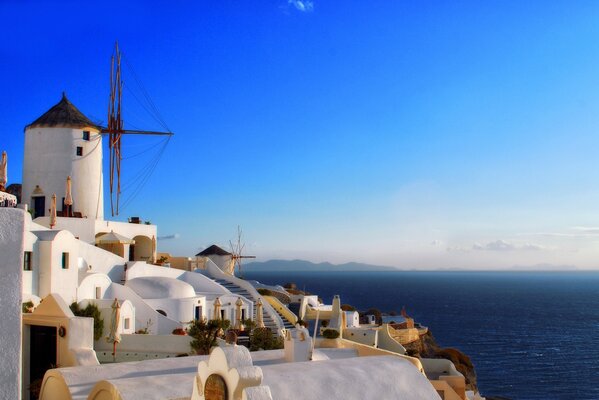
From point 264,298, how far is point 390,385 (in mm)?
25211

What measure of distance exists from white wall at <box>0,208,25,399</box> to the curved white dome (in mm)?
21219

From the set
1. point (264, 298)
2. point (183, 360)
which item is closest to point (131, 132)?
point (264, 298)

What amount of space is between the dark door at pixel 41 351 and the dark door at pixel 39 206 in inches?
926

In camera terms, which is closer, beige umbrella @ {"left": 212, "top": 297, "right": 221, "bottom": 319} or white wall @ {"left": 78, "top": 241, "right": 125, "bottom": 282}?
white wall @ {"left": 78, "top": 241, "right": 125, "bottom": 282}

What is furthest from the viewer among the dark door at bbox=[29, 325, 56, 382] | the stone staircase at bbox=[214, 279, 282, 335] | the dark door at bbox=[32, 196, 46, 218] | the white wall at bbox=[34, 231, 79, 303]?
the dark door at bbox=[32, 196, 46, 218]

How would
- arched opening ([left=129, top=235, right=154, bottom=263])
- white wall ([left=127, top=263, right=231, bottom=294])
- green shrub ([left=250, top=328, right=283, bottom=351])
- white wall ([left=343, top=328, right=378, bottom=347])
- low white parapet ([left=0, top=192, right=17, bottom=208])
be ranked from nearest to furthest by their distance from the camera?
1. low white parapet ([left=0, top=192, right=17, bottom=208])
2. green shrub ([left=250, top=328, right=283, bottom=351])
3. white wall ([left=127, top=263, right=231, bottom=294])
4. white wall ([left=343, top=328, right=378, bottom=347])
5. arched opening ([left=129, top=235, right=154, bottom=263])

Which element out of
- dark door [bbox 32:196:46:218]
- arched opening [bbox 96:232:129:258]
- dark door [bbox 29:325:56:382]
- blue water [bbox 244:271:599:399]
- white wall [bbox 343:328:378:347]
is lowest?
blue water [bbox 244:271:599:399]

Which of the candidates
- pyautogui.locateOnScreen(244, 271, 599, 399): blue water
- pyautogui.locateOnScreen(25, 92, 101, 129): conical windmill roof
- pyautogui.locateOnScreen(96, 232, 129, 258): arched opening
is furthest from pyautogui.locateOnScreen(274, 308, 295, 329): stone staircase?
pyautogui.locateOnScreen(244, 271, 599, 399): blue water

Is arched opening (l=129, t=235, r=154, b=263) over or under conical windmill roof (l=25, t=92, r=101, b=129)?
under

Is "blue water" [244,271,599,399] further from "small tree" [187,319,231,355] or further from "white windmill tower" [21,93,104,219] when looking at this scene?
"small tree" [187,319,231,355]

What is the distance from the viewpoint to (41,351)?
16828mm

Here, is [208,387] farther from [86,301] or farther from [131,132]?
[131,132]

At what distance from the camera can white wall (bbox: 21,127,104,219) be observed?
39.1 metres

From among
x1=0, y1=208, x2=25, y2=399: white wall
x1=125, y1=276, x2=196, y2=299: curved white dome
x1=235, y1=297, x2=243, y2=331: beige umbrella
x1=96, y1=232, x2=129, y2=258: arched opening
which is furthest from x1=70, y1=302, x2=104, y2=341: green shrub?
x1=0, y1=208, x2=25, y2=399: white wall
